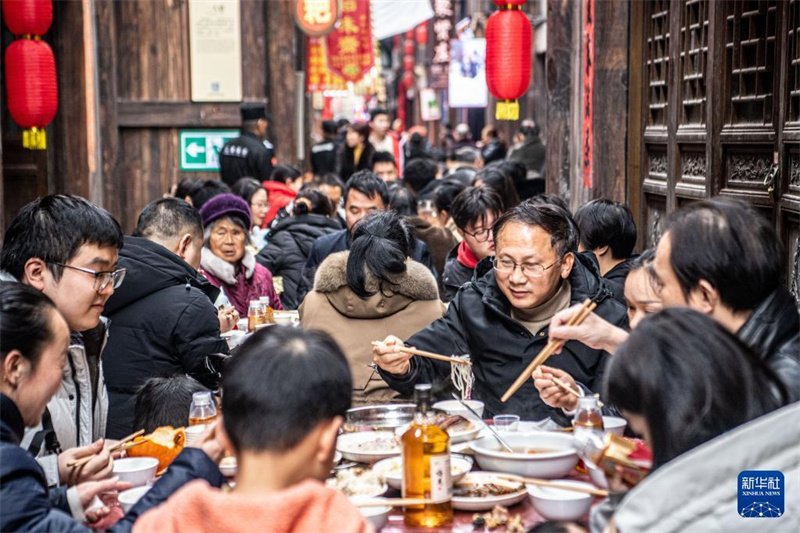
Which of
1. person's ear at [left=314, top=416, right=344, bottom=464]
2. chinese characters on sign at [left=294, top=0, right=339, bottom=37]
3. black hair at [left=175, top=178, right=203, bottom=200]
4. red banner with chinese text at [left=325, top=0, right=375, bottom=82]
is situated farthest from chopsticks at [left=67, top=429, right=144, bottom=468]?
red banner with chinese text at [left=325, top=0, right=375, bottom=82]

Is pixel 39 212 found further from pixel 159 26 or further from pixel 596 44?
pixel 159 26

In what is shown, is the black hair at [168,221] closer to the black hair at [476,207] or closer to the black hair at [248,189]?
the black hair at [476,207]

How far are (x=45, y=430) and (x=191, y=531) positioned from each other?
1.50 metres

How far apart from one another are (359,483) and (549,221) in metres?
1.70

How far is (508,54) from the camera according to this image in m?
9.26

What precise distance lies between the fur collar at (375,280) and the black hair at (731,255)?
227cm

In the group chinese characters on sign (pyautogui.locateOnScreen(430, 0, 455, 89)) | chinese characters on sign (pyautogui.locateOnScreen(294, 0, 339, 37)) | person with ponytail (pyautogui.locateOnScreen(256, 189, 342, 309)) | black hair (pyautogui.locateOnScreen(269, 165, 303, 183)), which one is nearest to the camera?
person with ponytail (pyautogui.locateOnScreen(256, 189, 342, 309))

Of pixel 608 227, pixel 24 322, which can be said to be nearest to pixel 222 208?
pixel 608 227

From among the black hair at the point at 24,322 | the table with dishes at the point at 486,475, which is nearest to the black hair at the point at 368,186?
the table with dishes at the point at 486,475

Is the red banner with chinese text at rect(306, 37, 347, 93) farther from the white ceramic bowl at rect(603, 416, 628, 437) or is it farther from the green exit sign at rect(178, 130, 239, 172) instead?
the white ceramic bowl at rect(603, 416, 628, 437)

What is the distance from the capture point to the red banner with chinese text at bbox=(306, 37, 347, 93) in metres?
17.4

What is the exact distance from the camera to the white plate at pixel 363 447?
313 centimetres

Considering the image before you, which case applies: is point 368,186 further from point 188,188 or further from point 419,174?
point 419,174

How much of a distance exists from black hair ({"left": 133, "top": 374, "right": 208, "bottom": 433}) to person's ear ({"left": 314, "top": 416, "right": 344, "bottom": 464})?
5.68 ft
